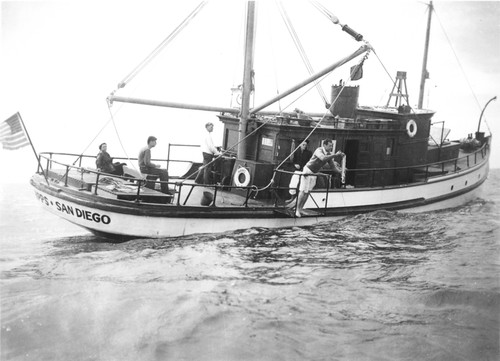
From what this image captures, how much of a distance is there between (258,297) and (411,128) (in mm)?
9712

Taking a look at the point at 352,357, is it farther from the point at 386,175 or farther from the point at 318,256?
the point at 386,175

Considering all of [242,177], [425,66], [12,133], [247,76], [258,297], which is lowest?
[258,297]

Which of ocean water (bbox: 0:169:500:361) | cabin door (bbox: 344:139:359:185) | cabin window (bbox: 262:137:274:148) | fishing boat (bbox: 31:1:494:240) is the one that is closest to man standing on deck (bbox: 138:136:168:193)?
fishing boat (bbox: 31:1:494:240)

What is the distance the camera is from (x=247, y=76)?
40.2 ft

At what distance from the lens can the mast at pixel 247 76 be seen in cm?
1180

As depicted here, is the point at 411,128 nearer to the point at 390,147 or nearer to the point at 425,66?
the point at 390,147

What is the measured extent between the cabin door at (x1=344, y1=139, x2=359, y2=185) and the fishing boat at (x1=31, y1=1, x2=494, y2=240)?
0.03 m

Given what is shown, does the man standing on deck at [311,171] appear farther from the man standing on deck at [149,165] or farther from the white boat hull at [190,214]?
the man standing on deck at [149,165]

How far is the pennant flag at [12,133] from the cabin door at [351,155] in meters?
8.28

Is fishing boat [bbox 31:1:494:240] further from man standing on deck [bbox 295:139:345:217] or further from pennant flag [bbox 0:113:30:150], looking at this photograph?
pennant flag [bbox 0:113:30:150]

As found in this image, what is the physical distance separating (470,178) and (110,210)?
12.6m

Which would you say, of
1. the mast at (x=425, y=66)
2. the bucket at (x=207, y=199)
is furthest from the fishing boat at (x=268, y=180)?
the mast at (x=425, y=66)

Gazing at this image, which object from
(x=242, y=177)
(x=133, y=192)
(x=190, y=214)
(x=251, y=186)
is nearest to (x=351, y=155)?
(x=242, y=177)

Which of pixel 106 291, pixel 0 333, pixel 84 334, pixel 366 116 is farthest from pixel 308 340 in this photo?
pixel 366 116
